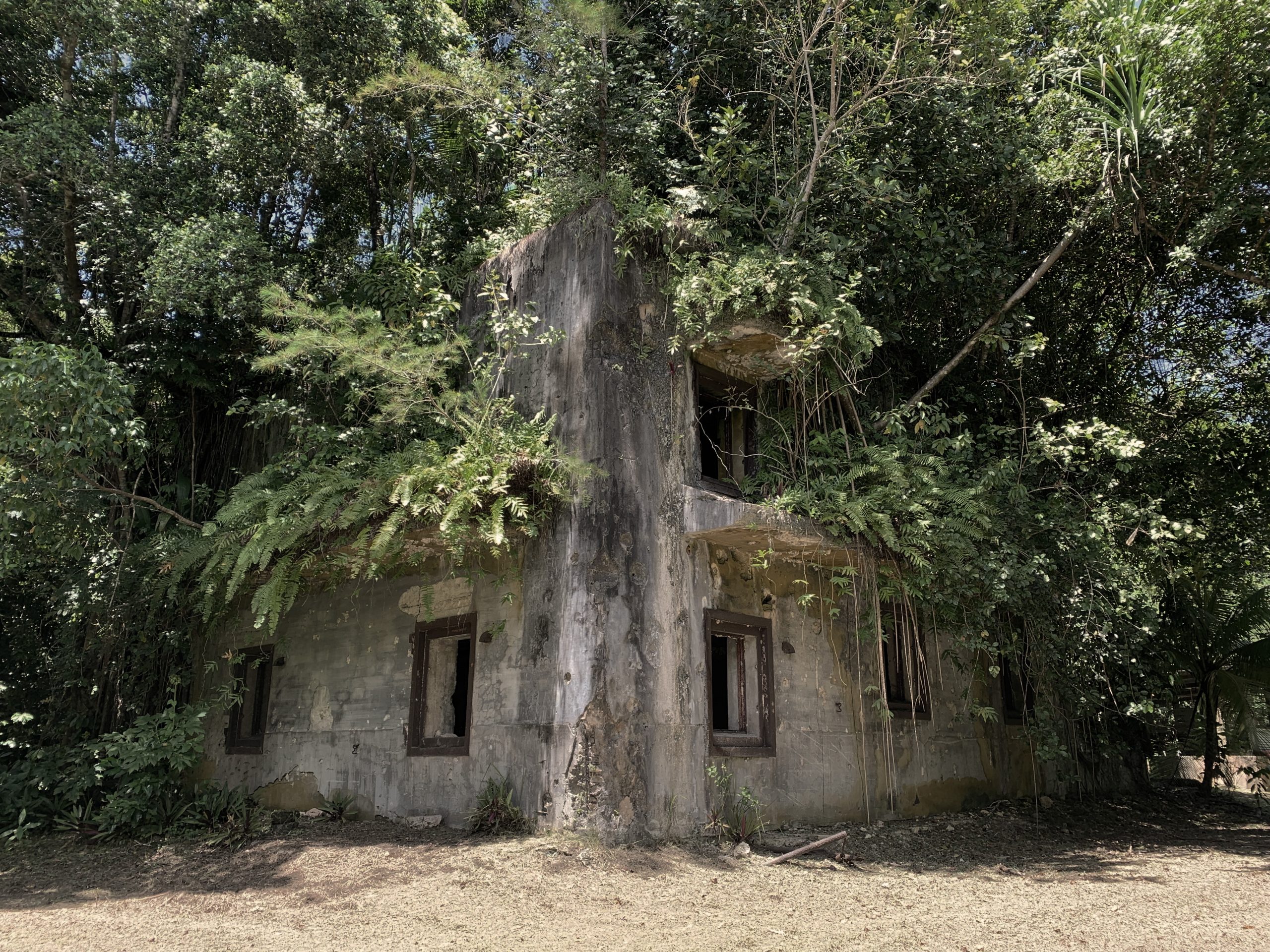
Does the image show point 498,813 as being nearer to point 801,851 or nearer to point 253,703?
point 801,851

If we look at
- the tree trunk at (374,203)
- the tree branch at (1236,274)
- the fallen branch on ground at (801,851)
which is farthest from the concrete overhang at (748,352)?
the tree trunk at (374,203)

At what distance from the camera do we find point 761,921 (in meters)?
5.47

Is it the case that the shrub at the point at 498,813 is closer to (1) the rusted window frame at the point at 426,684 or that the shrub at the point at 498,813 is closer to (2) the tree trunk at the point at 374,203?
(1) the rusted window frame at the point at 426,684

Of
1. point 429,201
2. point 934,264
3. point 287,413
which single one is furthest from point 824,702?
point 429,201

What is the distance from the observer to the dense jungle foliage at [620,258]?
26.4 ft

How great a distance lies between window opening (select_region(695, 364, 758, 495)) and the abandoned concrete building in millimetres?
28

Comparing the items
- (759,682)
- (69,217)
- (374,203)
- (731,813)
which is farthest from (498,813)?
(69,217)

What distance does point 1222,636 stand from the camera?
1180cm

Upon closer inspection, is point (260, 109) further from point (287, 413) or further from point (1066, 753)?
point (1066, 753)

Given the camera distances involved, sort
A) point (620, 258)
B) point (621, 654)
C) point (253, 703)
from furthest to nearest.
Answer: point (253, 703) < point (620, 258) < point (621, 654)

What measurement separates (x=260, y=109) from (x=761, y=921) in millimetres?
9636

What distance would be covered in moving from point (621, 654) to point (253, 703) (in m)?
5.90

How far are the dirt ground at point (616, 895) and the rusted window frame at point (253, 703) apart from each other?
82.6 inches

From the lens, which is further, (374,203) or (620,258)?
(374,203)
